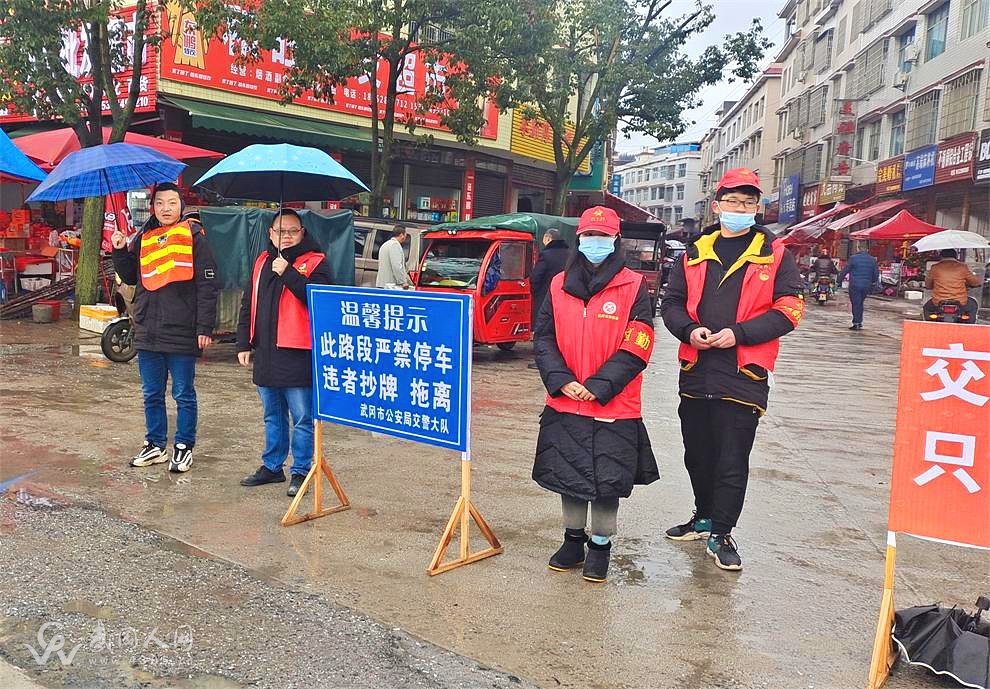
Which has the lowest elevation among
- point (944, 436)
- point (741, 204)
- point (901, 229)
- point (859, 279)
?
point (944, 436)

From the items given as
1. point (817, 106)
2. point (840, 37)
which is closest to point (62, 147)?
point (840, 37)

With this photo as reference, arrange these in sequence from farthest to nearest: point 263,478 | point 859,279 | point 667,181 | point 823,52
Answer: point 667,181 < point 823,52 < point 859,279 < point 263,478

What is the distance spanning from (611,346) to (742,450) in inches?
35.1

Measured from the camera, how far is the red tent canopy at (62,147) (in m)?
12.4

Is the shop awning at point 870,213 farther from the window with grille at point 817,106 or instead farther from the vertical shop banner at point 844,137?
the window with grille at point 817,106

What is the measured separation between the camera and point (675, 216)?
96.8 meters

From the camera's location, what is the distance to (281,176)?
5.65 meters

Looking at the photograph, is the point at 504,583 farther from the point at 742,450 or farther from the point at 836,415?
the point at 836,415

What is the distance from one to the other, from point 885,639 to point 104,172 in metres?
5.74

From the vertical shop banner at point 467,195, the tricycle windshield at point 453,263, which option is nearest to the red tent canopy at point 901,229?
the vertical shop banner at point 467,195

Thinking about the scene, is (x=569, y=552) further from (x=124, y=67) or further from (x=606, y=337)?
(x=124, y=67)

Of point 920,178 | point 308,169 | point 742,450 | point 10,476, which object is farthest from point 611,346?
point 920,178

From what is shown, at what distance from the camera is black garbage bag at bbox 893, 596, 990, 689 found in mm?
2979

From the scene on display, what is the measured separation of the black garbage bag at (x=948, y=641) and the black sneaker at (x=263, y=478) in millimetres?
3598
